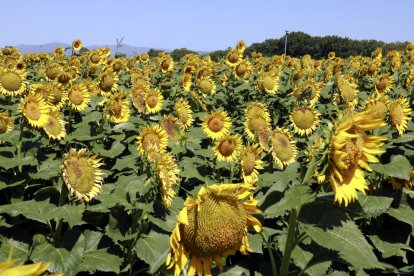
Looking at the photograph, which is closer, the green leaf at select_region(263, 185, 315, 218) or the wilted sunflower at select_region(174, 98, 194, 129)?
the green leaf at select_region(263, 185, 315, 218)

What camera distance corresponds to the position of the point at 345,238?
187cm

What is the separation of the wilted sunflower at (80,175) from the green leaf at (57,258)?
14.4 inches

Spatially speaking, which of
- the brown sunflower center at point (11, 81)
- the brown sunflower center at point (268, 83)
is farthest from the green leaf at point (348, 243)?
the brown sunflower center at point (268, 83)

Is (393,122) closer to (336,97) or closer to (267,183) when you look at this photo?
(267,183)

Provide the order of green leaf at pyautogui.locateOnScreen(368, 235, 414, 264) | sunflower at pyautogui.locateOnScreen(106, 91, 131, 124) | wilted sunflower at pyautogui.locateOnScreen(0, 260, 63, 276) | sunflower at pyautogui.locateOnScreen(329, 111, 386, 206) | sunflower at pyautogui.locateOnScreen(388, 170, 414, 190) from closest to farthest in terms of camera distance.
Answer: wilted sunflower at pyautogui.locateOnScreen(0, 260, 63, 276)
sunflower at pyautogui.locateOnScreen(329, 111, 386, 206)
green leaf at pyautogui.locateOnScreen(368, 235, 414, 264)
sunflower at pyautogui.locateOnScreen(388, 170, 414, 190)
sunflower at pyautogui.locateOnScreen(106, 91, 131, 124)

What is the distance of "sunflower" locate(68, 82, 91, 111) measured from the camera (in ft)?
19.4

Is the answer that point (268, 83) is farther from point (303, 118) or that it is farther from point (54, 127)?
point (54, 127)

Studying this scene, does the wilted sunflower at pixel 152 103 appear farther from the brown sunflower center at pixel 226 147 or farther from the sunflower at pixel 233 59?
the sunflower at pixel 233 59

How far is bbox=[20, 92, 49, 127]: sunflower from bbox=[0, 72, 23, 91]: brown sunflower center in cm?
186

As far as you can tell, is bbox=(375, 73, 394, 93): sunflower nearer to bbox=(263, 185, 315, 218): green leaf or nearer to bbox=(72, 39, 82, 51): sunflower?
bbox=(263, 185, 315, 218): green leaf

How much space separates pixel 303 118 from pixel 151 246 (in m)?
3.69

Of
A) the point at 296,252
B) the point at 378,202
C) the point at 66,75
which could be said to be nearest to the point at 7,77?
the point at 66,75

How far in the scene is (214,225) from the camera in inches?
76.4

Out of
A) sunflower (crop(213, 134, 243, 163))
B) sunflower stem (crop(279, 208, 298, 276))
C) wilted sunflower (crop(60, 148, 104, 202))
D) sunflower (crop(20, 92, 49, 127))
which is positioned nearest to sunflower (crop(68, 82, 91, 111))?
sunflower (crop(20, 92, 49, 127))
